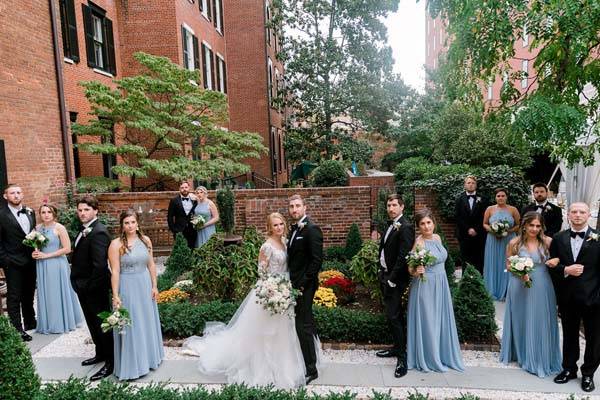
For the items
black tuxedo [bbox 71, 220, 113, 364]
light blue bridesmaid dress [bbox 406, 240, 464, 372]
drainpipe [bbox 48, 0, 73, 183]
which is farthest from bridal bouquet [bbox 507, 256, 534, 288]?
drainpipe [bbox 48, 0, 73, 183]

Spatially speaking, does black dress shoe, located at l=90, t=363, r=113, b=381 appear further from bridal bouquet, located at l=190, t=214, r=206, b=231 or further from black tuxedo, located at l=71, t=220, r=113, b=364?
bridal bouquet, located at l=190, t=214, r=206, b=231

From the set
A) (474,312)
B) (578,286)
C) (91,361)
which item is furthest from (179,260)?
(578,286)

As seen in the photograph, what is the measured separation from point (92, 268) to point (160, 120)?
28.3 feet

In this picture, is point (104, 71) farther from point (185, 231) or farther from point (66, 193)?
point (185, 231)

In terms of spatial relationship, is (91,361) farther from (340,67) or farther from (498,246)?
(340,67)

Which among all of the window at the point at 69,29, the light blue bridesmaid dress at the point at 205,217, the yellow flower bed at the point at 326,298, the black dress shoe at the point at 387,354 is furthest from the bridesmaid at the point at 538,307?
the window at the point at 69,29

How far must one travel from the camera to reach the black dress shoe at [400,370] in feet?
16.3

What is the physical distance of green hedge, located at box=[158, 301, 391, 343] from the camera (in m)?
5.88

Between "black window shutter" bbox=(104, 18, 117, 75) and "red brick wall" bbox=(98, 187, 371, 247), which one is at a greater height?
"black window shutter" bbox=(104, 18, 117, 75)

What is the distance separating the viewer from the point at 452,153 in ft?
51.3

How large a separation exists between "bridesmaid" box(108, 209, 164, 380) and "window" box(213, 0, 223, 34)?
1983 centimetres

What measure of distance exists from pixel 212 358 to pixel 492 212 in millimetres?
5299

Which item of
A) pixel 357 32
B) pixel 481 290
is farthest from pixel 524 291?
pixel 357 32

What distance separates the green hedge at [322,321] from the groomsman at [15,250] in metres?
2.04
